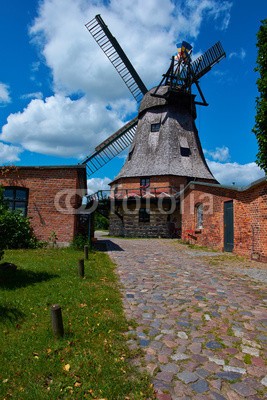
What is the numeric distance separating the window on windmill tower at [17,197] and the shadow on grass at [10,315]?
8989 millimetres

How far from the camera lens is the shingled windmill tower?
26312 mm

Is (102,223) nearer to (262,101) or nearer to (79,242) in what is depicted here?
(79,242)

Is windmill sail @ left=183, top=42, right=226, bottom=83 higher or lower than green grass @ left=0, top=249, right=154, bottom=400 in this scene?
higher

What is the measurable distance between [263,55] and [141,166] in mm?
18502

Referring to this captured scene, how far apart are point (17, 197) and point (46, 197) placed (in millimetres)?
1415

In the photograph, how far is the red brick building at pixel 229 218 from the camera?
1159cm

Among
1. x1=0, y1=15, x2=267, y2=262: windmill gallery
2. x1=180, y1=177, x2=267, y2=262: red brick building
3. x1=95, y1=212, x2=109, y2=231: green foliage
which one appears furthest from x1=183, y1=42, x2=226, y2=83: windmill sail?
x1=95, y1=212, x2=109, y2=231: green foliage

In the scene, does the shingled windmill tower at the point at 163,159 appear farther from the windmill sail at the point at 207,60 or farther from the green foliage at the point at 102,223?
the green foliage at the point at 102,223

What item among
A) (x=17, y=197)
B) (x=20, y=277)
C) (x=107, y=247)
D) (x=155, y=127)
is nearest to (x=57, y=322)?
(x=20, y=277)

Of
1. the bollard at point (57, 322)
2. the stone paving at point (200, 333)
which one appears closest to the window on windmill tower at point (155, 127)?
the stone paving at point (200, 333)

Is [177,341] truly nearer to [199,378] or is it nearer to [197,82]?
[199,378]

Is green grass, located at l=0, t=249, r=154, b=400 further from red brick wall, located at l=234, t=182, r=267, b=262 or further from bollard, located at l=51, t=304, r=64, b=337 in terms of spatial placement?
red brick wall, located at l=234, t=182, r=267, b=262

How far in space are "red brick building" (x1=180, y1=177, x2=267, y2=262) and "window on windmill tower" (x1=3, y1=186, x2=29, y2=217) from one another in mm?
9792

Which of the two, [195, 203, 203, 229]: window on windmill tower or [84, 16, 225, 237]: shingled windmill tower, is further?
[84, 16, 225, 237]: shingled windmill tower
